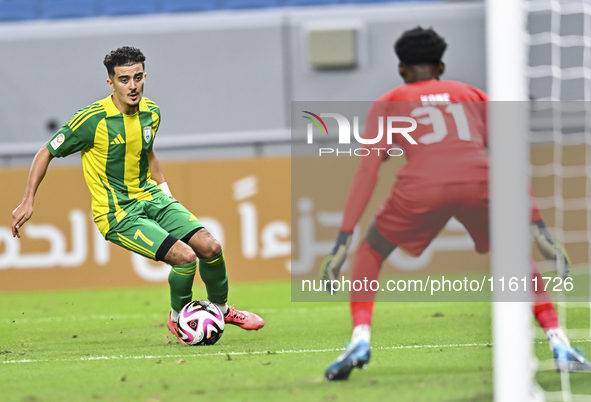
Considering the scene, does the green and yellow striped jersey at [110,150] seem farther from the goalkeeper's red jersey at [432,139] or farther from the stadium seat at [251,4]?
the stadium seat at [251,4]

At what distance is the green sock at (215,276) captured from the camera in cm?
457

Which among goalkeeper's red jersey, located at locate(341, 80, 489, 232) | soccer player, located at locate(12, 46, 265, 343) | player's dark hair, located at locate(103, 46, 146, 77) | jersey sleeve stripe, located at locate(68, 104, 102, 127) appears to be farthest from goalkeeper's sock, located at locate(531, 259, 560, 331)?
jersey sleeve stripe, located at locate(68, 104, 102, 127)

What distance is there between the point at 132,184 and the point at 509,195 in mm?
2652

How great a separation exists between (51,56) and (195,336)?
8.12m

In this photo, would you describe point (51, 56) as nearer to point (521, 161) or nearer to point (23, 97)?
point (23, 97)

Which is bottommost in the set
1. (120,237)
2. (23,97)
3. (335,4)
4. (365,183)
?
(120,237)

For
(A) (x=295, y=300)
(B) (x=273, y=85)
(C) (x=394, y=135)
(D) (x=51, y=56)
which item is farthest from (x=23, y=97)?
(C) (x=394, y=135)

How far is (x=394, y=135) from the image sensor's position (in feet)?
11.8

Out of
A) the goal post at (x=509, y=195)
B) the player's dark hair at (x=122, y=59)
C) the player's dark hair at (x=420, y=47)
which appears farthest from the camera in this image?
the player's dark hair at (x=122, y=59)

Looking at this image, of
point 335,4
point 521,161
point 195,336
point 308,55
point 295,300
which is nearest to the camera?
point 521,161

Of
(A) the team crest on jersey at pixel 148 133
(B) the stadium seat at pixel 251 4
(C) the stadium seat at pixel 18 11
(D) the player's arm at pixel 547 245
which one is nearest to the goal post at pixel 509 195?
(D) the player's arm at pixel 547 245

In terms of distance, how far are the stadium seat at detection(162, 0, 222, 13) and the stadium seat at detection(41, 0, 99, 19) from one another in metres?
1.20

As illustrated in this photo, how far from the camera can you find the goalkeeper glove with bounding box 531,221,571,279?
3.41m

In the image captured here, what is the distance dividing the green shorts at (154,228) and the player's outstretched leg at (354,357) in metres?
1.47
